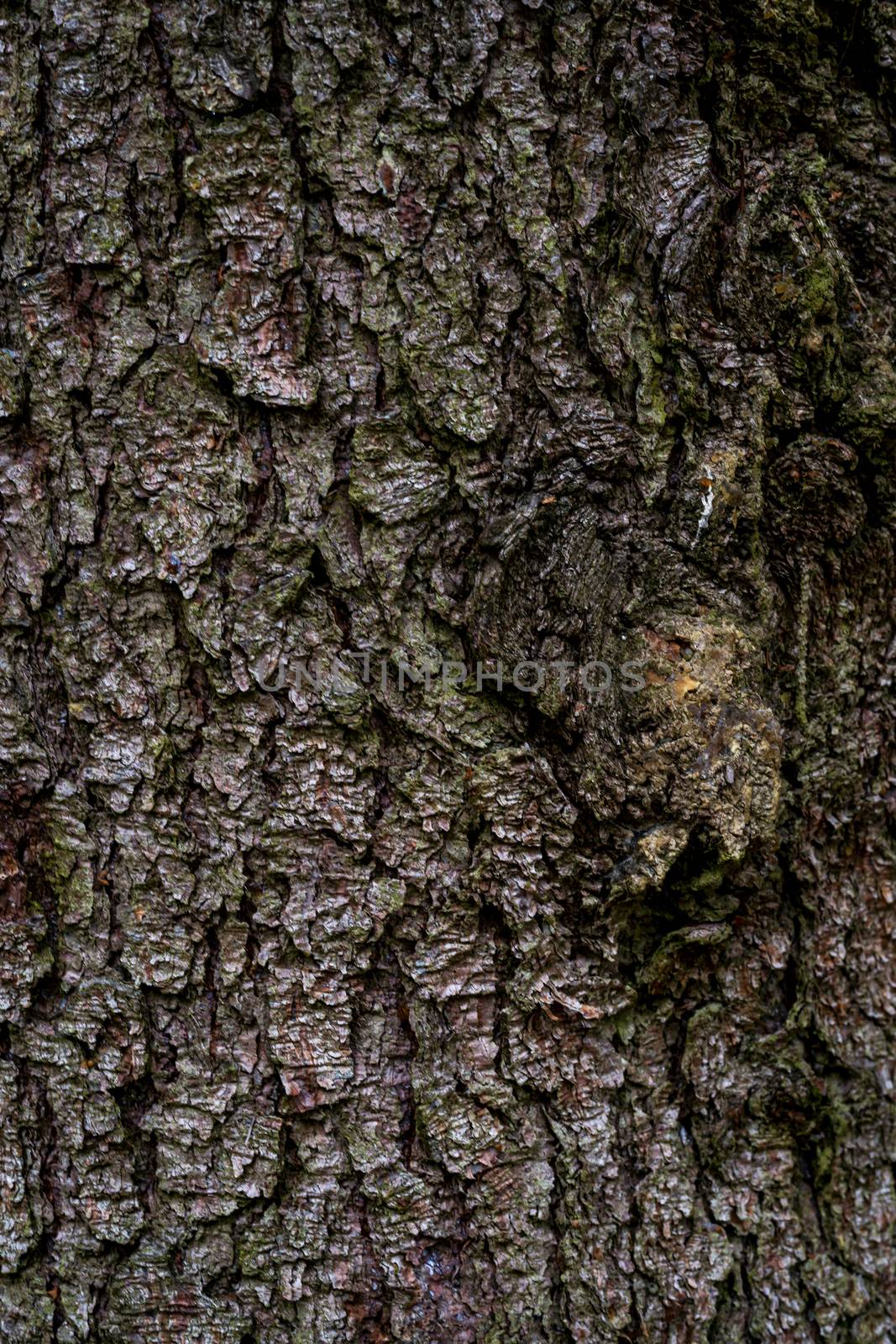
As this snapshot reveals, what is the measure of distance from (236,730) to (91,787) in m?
0.22

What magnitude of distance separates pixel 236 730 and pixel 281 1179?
615mm

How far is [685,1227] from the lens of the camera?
51.4 inches

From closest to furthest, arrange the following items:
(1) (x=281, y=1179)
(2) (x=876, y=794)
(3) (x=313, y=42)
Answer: (3) (x=313, y=42) < (1) (x=281, y=1179) < (2) (x=876, y=794)

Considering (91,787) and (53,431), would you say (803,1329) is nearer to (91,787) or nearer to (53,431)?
(91,787)

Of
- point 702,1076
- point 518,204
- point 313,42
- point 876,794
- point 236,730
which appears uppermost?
point 313,42

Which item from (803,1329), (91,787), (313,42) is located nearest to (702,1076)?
(803,1329)

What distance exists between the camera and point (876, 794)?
54.7 inches

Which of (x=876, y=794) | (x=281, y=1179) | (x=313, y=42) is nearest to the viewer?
(x=313, y=42)

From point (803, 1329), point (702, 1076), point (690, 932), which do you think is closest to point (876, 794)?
point (690, 932)

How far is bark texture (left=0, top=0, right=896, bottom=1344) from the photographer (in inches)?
47.1

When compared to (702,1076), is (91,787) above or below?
above

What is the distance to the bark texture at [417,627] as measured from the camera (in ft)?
3.92

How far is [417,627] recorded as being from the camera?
1.24 meters

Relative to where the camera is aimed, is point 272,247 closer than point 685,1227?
Yes
